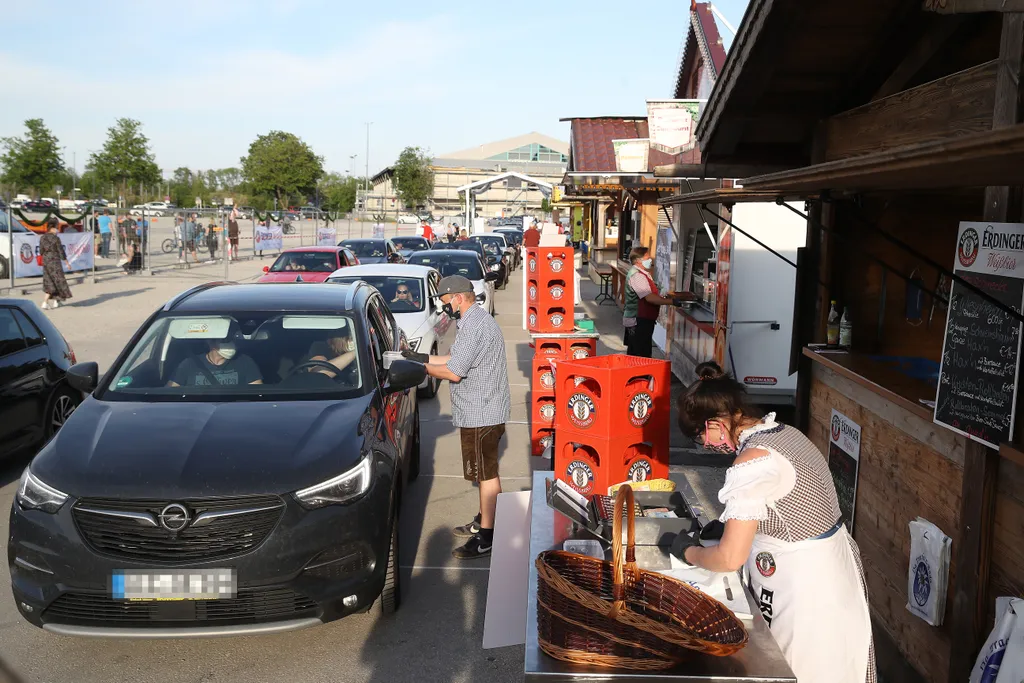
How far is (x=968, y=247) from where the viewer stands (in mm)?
4004

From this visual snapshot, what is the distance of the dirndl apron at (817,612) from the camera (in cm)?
308

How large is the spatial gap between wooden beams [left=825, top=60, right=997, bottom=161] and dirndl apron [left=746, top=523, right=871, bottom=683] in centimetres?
220

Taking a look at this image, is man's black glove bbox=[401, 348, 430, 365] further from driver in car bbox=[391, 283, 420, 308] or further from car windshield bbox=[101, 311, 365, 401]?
driver in car bbox=[391, 283, 420, 308]

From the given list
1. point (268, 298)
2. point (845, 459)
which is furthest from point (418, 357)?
point (845, 459)

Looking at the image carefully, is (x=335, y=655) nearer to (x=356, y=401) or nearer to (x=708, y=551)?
(x=356, y=401)

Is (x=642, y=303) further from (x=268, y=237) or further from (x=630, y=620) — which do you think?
(x=268, y=237)

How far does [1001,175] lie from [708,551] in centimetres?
158

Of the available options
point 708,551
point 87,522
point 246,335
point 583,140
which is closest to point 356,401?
point 246,335

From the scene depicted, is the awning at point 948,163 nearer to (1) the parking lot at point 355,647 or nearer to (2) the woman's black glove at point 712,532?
(2) the woman's black glove at point 712,532

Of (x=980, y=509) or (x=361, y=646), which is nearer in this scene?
(x=980, y=509)

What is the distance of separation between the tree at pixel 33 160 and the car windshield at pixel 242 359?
68382 mm

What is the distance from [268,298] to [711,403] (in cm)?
402

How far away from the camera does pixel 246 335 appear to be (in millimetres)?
5867

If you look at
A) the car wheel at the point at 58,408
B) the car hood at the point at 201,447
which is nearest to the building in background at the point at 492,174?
the car wheel at the point at 58,408
